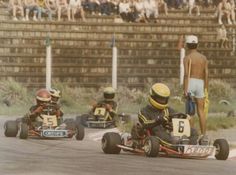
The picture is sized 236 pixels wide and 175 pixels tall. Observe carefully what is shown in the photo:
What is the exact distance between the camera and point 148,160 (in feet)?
36.9

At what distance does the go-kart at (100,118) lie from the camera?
723 inches

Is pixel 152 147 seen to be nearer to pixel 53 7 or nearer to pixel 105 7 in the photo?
pixel 53 7

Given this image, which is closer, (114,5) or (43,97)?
(43,97)

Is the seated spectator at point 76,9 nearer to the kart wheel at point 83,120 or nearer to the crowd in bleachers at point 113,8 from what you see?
the crowd in bleachers at point 113,8

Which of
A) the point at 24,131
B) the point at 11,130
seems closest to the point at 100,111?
the point at 11,130

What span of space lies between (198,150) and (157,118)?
70cm

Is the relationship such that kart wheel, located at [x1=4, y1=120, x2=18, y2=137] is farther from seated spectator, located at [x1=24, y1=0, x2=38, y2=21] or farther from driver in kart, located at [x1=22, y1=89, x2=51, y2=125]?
seated spectator, located at [x1=24, y1=0, x2=38, y2=21]

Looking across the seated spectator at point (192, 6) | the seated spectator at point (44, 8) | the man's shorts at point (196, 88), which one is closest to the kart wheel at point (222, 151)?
the man's shorts at point (196, 88)

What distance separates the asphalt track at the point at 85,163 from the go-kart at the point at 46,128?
1.10m

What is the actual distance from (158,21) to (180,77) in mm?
2539

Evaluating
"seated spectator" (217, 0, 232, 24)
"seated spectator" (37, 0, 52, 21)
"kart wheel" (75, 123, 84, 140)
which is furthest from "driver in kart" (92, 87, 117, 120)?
"seated spectator" (217, 0, 232, 24)

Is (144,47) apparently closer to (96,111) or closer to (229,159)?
(96,111)

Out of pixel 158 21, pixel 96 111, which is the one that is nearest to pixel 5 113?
pixel 96 111

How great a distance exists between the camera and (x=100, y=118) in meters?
18.6
